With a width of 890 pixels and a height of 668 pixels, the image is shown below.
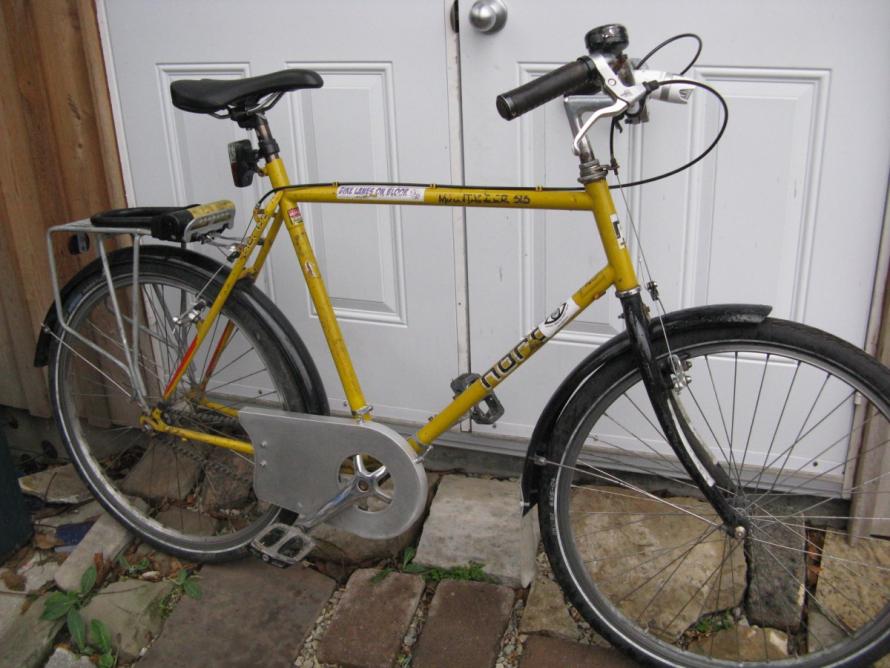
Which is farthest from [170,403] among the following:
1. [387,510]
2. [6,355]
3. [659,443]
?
[659,443]

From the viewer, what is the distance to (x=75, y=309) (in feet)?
7.55

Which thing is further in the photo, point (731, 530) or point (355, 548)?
point (355, 548)

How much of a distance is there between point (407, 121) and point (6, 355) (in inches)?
63.8

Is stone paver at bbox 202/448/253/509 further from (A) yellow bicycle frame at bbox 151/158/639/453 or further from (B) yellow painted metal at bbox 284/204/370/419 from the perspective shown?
(B) yellow painted metal at bbox 284/204/370/419

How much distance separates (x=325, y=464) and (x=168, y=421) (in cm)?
51

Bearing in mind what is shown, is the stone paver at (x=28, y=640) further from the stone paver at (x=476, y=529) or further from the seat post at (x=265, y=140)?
the seat post at (x=265, y=140)

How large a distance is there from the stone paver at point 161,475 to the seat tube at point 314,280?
82 cm

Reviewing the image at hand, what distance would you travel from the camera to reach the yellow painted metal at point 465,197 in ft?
5.39

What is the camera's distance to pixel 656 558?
213cm

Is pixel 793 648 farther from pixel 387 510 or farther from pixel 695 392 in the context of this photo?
pixel 387 510

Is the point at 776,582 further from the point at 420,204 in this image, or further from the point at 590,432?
the point at 420,204

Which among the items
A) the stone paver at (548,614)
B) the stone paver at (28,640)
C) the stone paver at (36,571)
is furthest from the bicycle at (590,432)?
the stone paver at (28,640)

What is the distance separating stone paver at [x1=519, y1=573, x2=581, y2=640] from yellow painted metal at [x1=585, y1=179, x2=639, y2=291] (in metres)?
0.88

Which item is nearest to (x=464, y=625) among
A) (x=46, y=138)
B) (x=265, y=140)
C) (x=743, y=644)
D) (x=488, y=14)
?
(x=743, y=644)
